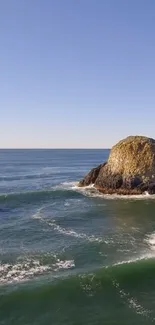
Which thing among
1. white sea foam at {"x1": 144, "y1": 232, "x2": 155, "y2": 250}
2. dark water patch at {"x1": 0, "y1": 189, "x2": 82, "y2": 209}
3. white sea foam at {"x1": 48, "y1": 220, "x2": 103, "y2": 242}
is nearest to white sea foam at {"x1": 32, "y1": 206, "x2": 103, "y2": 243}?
white sea foam at {"x1": 48, "y1": 220, "x2": 103, "y2": 242}

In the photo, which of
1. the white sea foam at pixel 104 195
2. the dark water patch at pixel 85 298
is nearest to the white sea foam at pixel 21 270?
the dark water patch at pixel 85 298

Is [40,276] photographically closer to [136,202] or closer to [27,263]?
[27,263]

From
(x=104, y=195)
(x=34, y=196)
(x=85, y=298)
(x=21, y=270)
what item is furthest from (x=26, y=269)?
(x=34, y=196)

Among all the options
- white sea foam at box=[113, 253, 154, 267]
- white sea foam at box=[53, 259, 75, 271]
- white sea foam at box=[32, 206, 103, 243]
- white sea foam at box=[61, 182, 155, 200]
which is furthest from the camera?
white sea foam at box=[61, 182, 155, 200]

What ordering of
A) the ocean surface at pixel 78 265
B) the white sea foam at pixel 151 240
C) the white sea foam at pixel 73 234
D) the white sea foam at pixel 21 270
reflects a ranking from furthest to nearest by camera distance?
the white sea foam at pixel 73 234, the white sea foam at pixel 151 240, the white sea foam at pixel 21 270, the ocean surface at pixel 78 265

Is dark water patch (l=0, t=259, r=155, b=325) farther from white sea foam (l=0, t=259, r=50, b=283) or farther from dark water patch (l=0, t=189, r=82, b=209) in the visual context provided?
dark water patch (l=0, t=189, r=82, b=209)

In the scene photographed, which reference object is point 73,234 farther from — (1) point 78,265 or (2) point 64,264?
(1) point 78,265

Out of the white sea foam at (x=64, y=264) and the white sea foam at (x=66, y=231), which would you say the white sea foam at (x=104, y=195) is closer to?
the white sea foam at (x=66, y=231)
